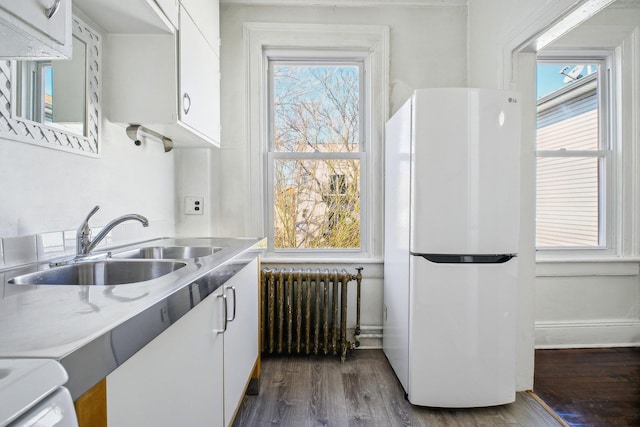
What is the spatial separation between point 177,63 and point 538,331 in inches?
122

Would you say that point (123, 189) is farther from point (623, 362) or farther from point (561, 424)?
point (623, 362)

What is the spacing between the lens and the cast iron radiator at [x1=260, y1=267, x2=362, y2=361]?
2.26m

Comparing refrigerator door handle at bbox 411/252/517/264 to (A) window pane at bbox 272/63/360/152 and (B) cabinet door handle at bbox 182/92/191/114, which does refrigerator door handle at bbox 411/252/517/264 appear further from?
(B) cabinet door handle at bbox 182/92/191/114

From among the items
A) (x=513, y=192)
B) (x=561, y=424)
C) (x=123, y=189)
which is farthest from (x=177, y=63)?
(x=561, y=424)

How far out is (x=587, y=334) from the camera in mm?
2576

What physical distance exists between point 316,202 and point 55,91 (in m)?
1.72

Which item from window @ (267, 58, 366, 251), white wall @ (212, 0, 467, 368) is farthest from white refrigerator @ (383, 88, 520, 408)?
window @ (267, 58, 366, 251)

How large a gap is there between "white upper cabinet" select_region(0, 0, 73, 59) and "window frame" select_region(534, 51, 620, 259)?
123 inches

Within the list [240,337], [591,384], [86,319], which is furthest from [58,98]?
[591,384]

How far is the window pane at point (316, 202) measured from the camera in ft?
8.48

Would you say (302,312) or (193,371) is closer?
(193,371)

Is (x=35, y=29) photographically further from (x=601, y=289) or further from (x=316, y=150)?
(x=601, y=289)

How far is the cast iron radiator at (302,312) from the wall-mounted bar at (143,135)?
106 cm

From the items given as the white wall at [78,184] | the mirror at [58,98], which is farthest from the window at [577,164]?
the mirror at [58,98]
